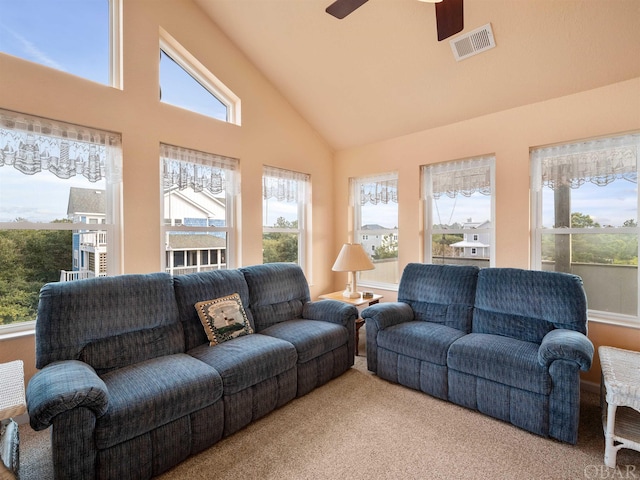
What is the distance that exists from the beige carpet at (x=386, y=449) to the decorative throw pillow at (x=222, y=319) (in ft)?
2.22

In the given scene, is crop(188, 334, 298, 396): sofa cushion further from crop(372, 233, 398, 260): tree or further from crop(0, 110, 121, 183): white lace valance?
crop(372, 233, 398, 260): tree

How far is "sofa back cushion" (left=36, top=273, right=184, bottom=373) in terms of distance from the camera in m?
1.96

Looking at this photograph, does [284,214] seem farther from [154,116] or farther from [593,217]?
[593,217]

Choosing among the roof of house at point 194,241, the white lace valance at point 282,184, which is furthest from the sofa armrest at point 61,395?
the white lace valance at point 282,184

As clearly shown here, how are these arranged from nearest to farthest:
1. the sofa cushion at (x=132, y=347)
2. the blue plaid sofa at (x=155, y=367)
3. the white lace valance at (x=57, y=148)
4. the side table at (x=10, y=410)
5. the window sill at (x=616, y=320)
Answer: the side table at (x=10, y=410) < the blue plaid sofa at (x=155, y=367) < the sofa cushion at (x=132, y=347) < the white lace valance at (x=57, y=148) < the window sill at (x=616, y=320)

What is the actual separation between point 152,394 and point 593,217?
12.1 feet

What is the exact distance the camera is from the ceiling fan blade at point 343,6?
197 cm

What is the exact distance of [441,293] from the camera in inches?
122

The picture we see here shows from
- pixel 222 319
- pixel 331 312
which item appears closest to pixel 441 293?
pixel 331 312

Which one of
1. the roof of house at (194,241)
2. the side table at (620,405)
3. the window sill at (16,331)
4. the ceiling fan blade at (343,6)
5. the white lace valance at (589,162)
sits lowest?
the side table at (620,405)

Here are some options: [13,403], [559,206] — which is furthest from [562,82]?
[13,403]

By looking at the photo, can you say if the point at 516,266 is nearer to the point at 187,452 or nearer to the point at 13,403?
the point at 187,452

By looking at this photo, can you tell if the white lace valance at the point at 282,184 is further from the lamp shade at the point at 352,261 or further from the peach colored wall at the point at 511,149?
the lamp shade at the point at 352,261

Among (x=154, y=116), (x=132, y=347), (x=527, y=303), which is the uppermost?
(x=154, y=116)
